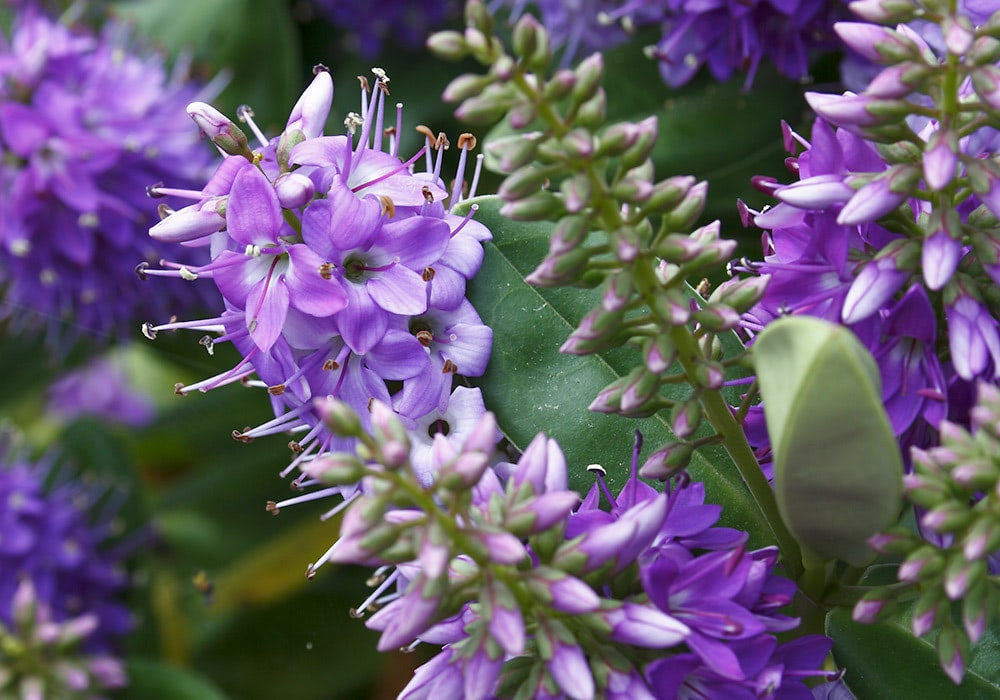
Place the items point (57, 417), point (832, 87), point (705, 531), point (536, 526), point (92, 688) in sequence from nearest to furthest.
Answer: point (536, 526) < point (705, 531) < point (832, 87) < point (92, 688) < point (57, 417)

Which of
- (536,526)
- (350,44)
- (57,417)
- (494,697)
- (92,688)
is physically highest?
(536,526)

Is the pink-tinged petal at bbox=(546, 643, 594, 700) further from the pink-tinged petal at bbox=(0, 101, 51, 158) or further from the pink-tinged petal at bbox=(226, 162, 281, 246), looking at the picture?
the pink-tinged petal at bbox=(0, 101, 51, 158)

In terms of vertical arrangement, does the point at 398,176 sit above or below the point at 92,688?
above

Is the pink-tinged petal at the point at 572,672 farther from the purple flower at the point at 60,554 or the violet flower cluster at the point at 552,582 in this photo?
the purple flower at the point at 60,554

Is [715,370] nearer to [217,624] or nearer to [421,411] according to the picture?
[421,411]

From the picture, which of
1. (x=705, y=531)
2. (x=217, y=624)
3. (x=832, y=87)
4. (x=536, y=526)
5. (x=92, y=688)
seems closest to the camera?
(x=536, y=526)

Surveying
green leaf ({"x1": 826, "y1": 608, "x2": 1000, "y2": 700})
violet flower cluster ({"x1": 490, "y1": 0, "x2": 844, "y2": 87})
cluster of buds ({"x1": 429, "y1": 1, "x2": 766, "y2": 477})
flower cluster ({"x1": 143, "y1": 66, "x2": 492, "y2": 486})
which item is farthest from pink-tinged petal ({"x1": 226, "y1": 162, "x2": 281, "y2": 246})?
violet flower cluster ({"x1": 490, "y1": 0, "x2": 844, "y2": 87})

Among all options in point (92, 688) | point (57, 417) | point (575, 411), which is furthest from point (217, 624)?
point (575, 411)

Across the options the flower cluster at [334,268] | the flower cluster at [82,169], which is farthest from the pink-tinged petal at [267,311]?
the flower cluster at [82,169]
